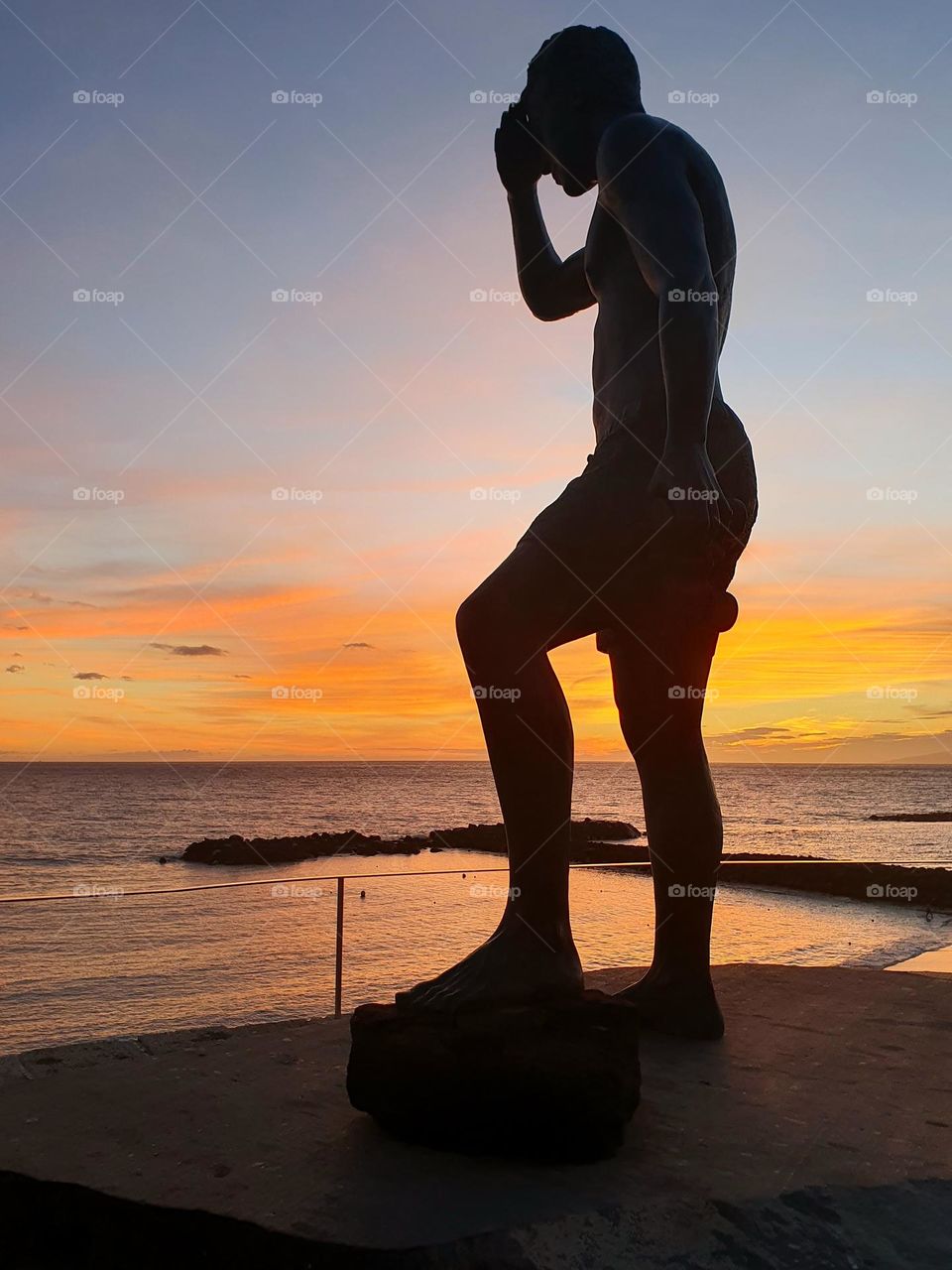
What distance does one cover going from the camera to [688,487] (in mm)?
3596

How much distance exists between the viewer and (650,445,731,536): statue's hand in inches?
142

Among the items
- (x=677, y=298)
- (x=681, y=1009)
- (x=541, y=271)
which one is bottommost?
(x=681, y=1009)

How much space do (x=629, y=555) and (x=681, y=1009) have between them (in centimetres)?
173

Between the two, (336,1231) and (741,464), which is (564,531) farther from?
(336,1231)

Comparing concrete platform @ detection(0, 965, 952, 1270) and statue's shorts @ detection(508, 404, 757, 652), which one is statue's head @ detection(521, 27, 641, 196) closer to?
statue's shorts @ detection(508, 404, 757, 652)

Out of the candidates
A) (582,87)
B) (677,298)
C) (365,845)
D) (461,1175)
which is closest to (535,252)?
(582,87)

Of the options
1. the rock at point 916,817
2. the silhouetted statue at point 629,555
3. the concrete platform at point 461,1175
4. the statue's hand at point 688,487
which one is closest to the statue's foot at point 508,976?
the silhouetted statue at point 629,555

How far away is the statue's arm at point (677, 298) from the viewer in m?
3.60

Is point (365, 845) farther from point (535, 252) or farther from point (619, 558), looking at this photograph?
point (619, 558)

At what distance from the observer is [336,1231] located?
2.41 meters

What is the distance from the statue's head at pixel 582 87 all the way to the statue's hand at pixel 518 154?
16cm

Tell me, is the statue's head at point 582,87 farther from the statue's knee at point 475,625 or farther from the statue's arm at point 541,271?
the statue's knee at point 475,625

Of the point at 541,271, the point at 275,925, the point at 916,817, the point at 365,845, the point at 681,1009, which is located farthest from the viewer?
the point at 916,817

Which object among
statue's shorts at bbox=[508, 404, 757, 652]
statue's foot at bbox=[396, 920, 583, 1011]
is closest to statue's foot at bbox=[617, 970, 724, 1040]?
statue's foot at bbox=[396, 920, 583, 1011]
